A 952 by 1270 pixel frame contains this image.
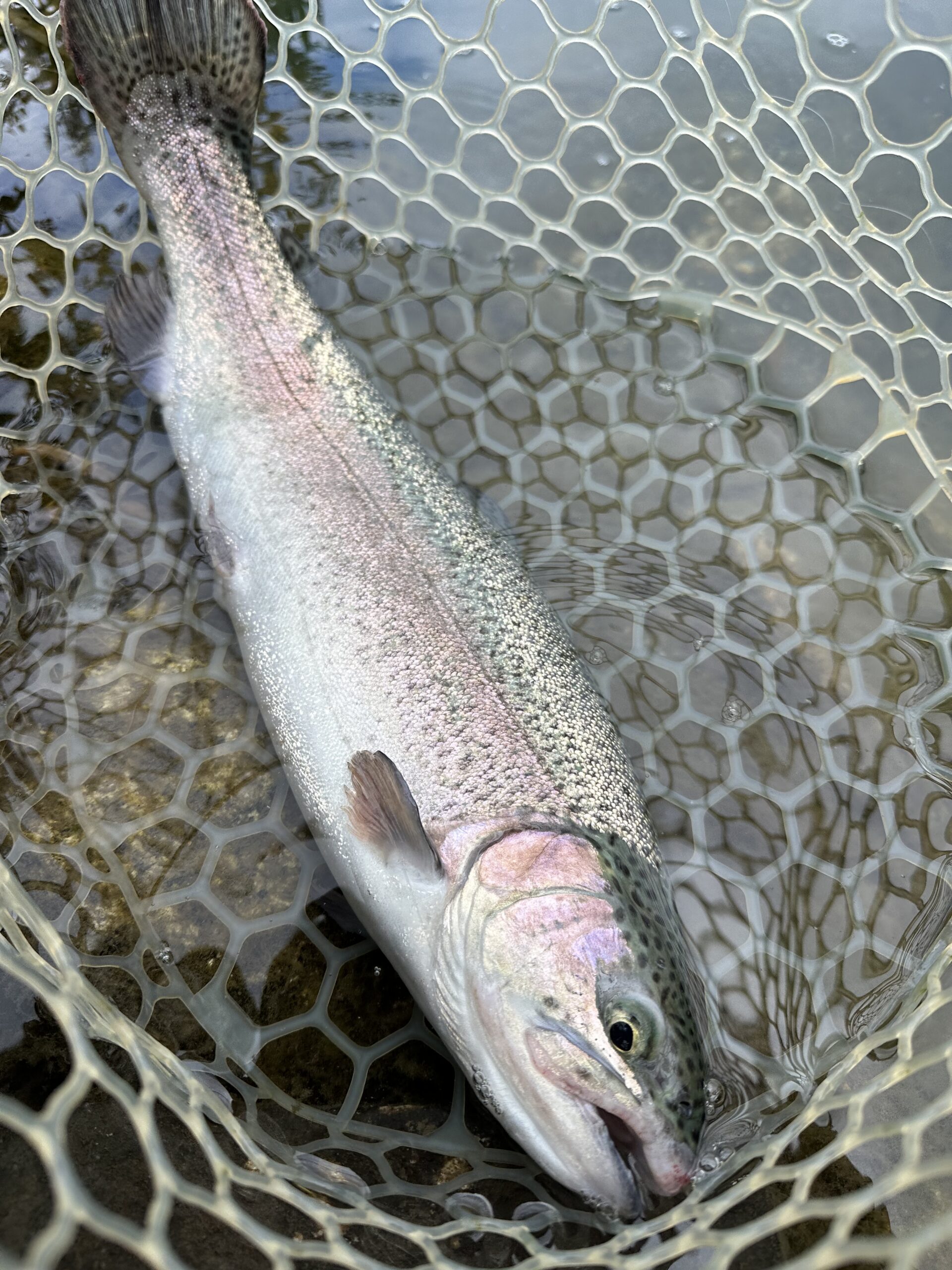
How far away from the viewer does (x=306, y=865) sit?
2.34 meters

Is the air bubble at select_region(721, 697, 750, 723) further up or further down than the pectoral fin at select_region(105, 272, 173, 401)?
further down

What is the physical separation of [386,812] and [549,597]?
0.99m

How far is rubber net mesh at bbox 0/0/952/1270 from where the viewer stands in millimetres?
1857

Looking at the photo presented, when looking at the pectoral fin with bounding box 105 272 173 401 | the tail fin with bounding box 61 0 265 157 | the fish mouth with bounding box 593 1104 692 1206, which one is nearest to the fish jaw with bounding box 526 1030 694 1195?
the fish mouth with bounding box 593 1104 692 1206

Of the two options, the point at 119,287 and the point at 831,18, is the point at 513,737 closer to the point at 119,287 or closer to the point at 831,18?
the point at 119,287

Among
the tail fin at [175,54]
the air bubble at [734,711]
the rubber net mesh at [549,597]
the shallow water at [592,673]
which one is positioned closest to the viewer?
the rubber net mesh at [549,597]

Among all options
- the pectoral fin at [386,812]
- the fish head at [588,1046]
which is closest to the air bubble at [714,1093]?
the fish head at [588,1046]

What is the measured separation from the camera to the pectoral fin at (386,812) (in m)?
1.93

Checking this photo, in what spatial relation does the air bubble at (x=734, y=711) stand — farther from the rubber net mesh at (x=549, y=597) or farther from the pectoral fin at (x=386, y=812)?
the pectoral fin at (x=386, y=812)

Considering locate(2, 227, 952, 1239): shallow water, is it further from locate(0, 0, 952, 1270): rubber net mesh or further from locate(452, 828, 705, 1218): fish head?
locate(452, 828, 705, 1218): fish head

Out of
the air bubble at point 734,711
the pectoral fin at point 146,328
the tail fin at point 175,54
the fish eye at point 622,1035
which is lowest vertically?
the fish eye at point 622,1035

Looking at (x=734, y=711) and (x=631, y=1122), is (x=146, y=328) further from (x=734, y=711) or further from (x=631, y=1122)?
(x=631, y=1122)

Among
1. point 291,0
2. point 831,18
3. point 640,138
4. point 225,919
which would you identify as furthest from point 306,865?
point 831,18

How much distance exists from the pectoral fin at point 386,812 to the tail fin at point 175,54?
191 centimetres
